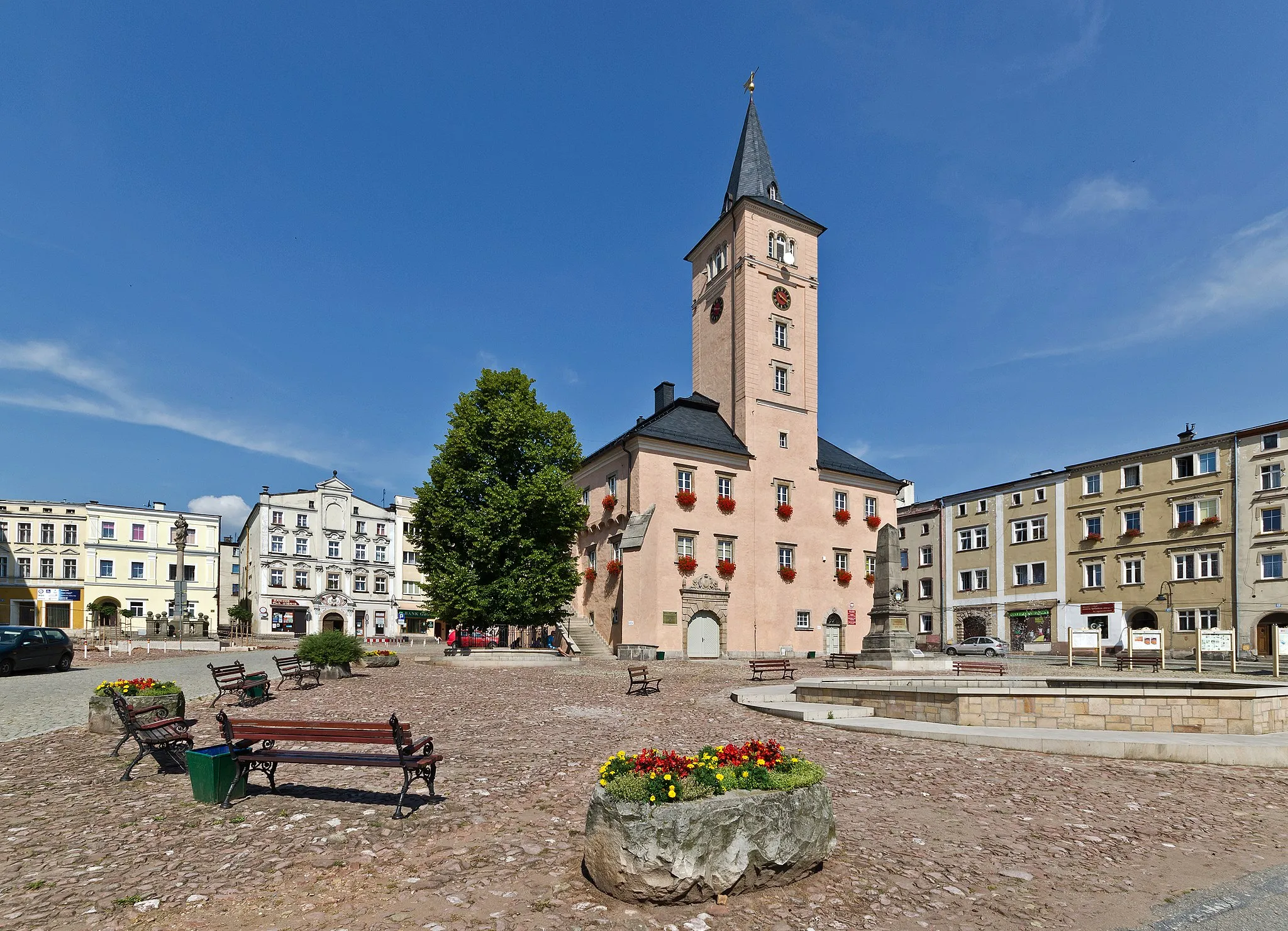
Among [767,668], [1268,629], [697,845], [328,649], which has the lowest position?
[1268,629]

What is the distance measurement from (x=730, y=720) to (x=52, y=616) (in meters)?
68.7

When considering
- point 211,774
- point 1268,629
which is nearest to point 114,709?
point 211,774

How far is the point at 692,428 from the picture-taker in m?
41.4

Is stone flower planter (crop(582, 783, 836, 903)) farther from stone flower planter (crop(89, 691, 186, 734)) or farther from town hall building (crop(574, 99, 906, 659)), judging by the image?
town hall building (crop(574, 99, 906, 659))

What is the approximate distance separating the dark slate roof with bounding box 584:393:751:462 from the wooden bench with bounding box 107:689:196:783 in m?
29.7

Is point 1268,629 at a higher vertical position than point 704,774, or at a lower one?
lower

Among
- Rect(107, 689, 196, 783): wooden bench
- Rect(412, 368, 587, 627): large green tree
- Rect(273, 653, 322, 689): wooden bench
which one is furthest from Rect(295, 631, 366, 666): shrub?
Rect(107, 689, 196, 783): wooden bench

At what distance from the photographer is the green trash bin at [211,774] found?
Result: 313 inches

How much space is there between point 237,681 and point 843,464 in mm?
36481

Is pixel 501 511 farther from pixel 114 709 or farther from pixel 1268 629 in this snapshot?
pixel 1268 629

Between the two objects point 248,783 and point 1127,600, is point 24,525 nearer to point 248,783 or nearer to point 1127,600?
point 248,783

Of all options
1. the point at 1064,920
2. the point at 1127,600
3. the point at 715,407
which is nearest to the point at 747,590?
the point at 715,407

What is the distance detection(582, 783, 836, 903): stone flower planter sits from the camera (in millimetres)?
5418

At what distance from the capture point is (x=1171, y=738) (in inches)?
452
